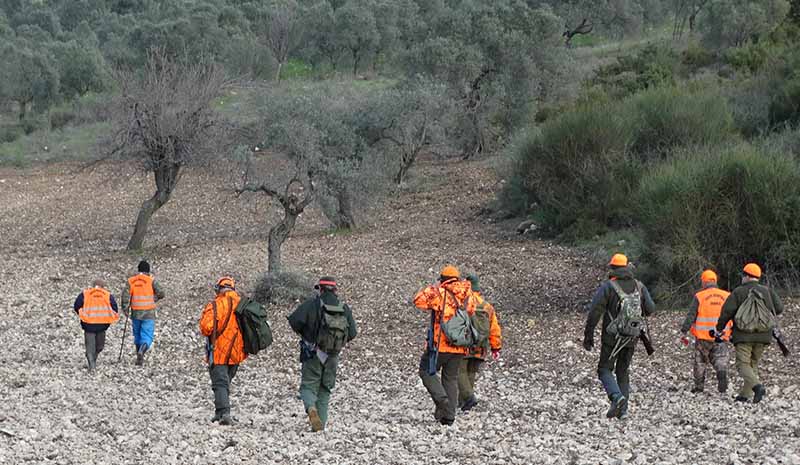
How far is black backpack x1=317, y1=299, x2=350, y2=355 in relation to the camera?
1007cm

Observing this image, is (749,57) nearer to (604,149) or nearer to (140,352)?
(604,149)

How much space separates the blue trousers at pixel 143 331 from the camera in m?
14.2

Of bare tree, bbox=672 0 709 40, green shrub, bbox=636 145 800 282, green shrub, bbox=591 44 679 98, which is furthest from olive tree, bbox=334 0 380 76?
green shrub, bbox=636 145 800 282

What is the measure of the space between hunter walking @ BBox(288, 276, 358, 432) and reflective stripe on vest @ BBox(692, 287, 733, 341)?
13.3 feet

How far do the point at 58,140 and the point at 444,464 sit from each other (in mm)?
40312

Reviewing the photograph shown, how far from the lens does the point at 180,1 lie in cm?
7631

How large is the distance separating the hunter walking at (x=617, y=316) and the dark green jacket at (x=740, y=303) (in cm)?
111

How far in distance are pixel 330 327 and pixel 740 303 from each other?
4.43 meters

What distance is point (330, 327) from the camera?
33.0 ft

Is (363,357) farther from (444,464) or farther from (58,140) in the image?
(58,140)

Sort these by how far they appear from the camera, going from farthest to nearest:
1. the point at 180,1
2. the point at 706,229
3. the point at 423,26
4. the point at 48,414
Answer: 1. the point at 180,1
2. the point at 423,26
3. the point at 706,229
4. the point at 48,414

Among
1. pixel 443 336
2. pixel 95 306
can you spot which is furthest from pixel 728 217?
pixel 95 306

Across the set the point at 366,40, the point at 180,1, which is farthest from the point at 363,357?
the point at 180,1

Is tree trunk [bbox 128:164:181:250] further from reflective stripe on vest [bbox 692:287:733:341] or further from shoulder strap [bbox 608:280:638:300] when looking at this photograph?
shoulder strap [bbox 608:280:638:300]
